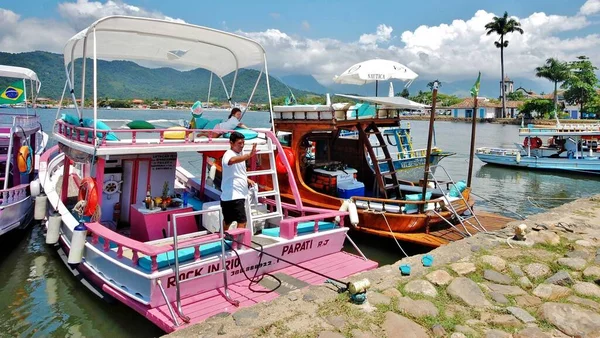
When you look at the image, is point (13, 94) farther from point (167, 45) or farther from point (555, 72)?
point (555, 72)

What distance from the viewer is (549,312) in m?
4.25

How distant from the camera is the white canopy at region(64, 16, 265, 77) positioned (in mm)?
7188

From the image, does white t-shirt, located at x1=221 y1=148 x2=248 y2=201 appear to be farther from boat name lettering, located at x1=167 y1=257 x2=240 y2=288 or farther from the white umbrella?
the white umbrella

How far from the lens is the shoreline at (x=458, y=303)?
396 cm

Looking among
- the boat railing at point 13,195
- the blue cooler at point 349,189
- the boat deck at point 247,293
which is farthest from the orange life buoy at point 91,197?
the blue cooler at point 349,189

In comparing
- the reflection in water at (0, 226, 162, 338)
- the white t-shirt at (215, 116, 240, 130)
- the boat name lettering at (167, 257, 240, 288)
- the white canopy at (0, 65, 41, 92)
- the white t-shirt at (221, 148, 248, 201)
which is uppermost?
the white canopy at (0, 65, 41, 92)

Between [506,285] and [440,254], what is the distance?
1145 millimetres

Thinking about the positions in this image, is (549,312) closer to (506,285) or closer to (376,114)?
(506,285)

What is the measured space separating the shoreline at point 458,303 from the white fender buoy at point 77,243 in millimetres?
3628

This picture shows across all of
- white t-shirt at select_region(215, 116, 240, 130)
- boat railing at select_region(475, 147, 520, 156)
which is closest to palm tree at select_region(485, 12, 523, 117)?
boat railing at select_region(475, 147, 520, 156)

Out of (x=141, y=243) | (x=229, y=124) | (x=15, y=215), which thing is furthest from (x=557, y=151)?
(x=15, y=215)

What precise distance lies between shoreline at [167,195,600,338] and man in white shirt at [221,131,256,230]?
94.0 inches

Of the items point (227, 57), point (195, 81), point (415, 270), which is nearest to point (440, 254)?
point (415, 270)

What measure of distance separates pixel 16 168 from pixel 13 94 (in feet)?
7.08
